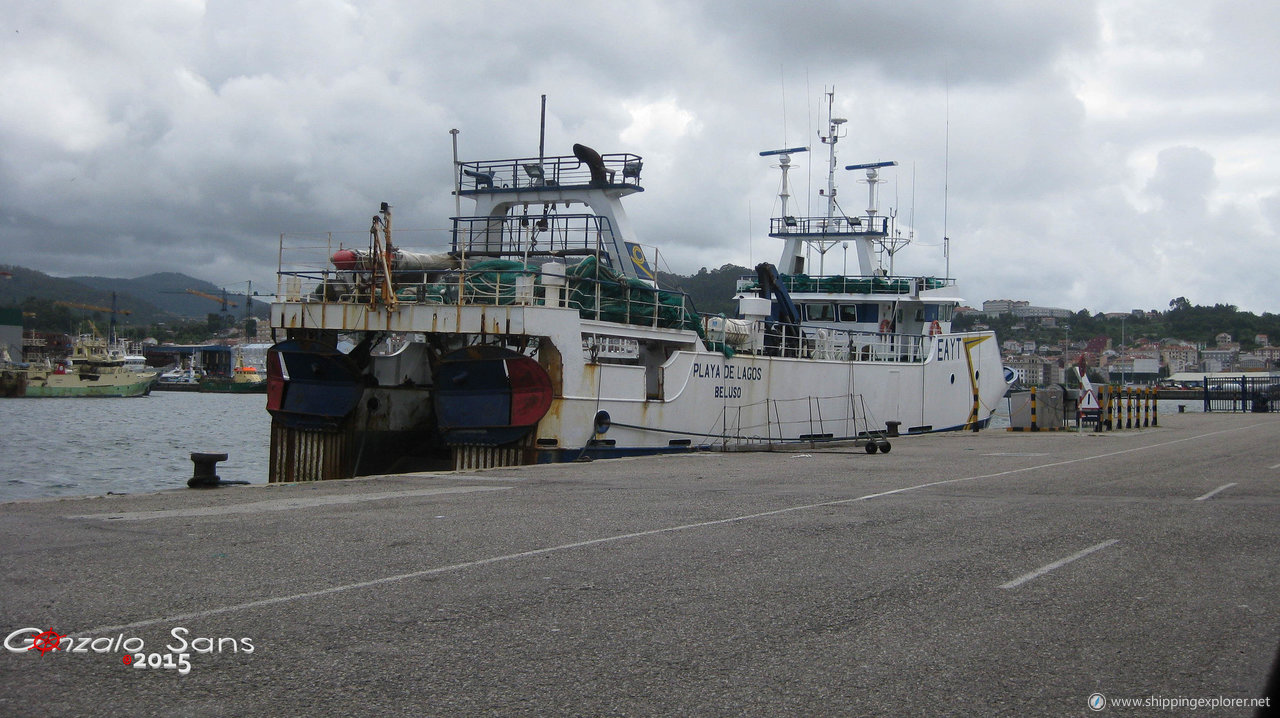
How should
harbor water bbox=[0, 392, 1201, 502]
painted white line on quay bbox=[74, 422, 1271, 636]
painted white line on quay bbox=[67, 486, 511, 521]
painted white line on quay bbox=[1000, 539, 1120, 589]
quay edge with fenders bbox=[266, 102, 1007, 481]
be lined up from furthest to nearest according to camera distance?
harbor water bbox=[0, 392, 1201, 502], quay edge with fenders bbox=[266, 102, 1007, 481], painted white line on quay bbox=[67, 486, 511, 521], painted white line on quay bbox=[1000, 539, 1120, 589], painted white line on quay bbox=[74, 422, 1271, 636]

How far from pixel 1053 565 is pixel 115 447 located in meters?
37.4

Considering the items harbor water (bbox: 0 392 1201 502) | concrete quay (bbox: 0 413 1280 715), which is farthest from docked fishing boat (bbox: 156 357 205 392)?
concrete quay (bbox: 0 413 1280 715)

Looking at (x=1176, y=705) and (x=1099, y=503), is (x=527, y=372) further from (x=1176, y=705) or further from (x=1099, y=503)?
(x=1176, y=705)

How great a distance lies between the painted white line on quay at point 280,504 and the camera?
944cm

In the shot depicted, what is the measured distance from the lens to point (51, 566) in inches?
264

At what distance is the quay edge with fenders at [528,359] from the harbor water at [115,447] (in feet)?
12.9

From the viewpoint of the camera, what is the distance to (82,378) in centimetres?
8644

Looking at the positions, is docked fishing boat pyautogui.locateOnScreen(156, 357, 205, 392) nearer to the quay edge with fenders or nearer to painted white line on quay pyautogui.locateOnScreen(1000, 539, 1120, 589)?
the quay edge with fenders

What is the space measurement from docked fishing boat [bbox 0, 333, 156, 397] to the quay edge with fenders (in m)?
72.3

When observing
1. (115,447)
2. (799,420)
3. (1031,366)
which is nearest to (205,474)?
(799,420)

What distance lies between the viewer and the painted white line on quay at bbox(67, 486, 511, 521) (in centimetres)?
944

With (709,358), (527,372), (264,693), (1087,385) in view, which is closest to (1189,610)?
(264,693)

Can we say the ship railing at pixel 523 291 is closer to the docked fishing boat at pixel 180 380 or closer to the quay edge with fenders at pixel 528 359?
the quay edge with fenders at pixel 528 359

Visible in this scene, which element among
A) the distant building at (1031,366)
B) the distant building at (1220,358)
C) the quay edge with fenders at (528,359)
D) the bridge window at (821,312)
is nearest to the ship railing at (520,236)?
the quay edge with fenders at (528,359)
